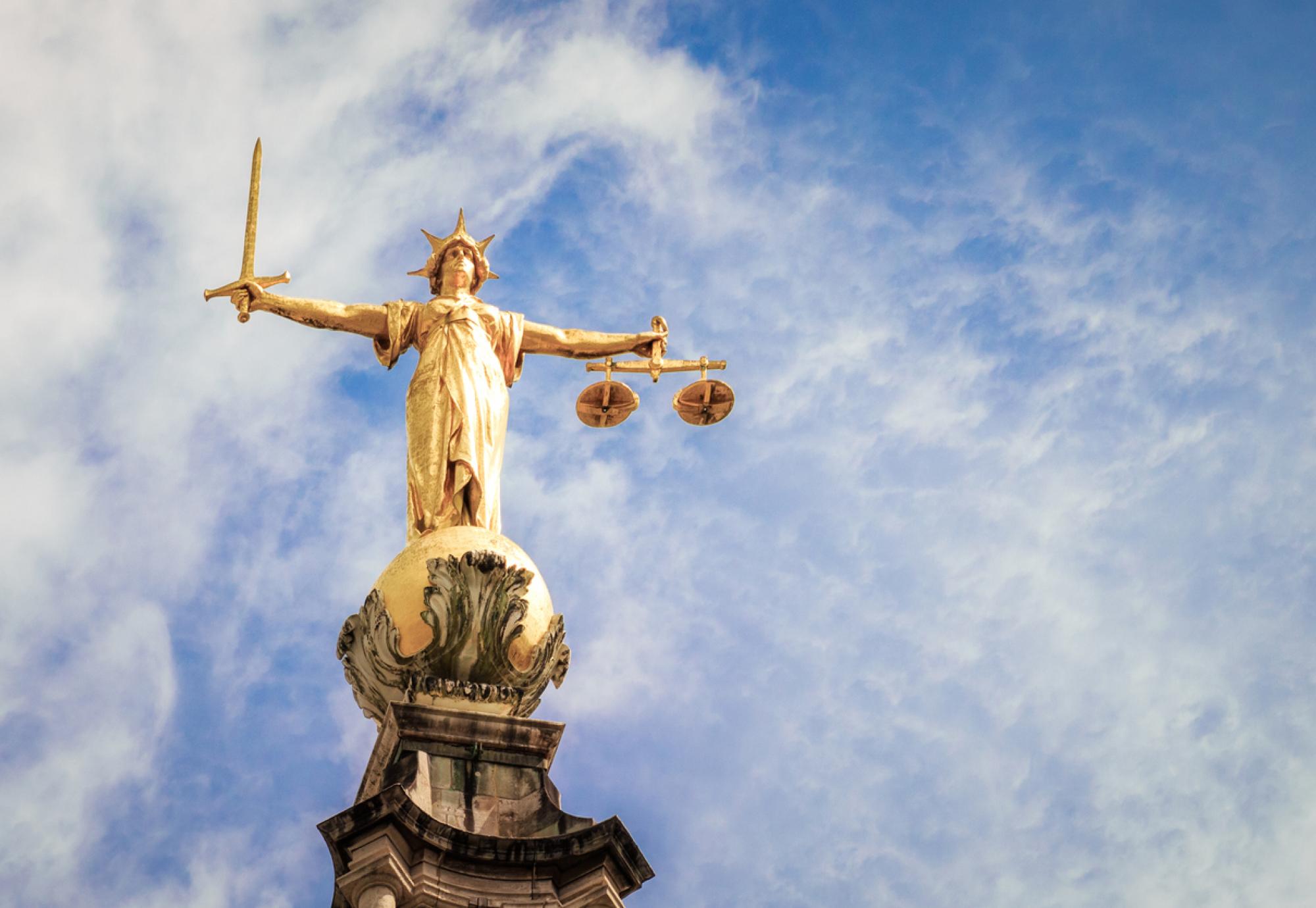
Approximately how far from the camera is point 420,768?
15.8m

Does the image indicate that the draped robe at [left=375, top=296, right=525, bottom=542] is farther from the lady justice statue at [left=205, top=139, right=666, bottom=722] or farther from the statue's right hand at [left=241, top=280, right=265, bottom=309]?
the statue's right hand at [left=241, top=280, right=265, bottom=309]

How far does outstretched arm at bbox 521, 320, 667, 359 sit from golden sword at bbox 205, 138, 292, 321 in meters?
2.61

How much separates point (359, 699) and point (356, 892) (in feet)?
9.17

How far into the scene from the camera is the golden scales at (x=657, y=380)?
20.7m

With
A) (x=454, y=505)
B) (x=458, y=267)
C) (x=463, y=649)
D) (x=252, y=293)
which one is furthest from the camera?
(x=458, y=267)

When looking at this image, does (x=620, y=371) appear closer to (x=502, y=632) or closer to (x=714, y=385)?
(x=714, y=385)

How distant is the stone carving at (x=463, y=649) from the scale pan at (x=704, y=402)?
13.9 feet

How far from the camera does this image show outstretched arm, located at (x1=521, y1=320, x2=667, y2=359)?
66.8ft

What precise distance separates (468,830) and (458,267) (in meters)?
7.18

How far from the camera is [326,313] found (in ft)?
65.0

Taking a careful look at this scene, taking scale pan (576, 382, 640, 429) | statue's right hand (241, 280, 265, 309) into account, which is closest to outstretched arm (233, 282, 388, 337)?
statue's right hand (241, 280, 265, 309)

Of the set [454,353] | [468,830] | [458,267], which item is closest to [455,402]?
[454,353]

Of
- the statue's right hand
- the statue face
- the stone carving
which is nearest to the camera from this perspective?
the stone carving

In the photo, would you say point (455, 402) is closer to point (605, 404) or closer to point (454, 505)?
point (454, 505)
